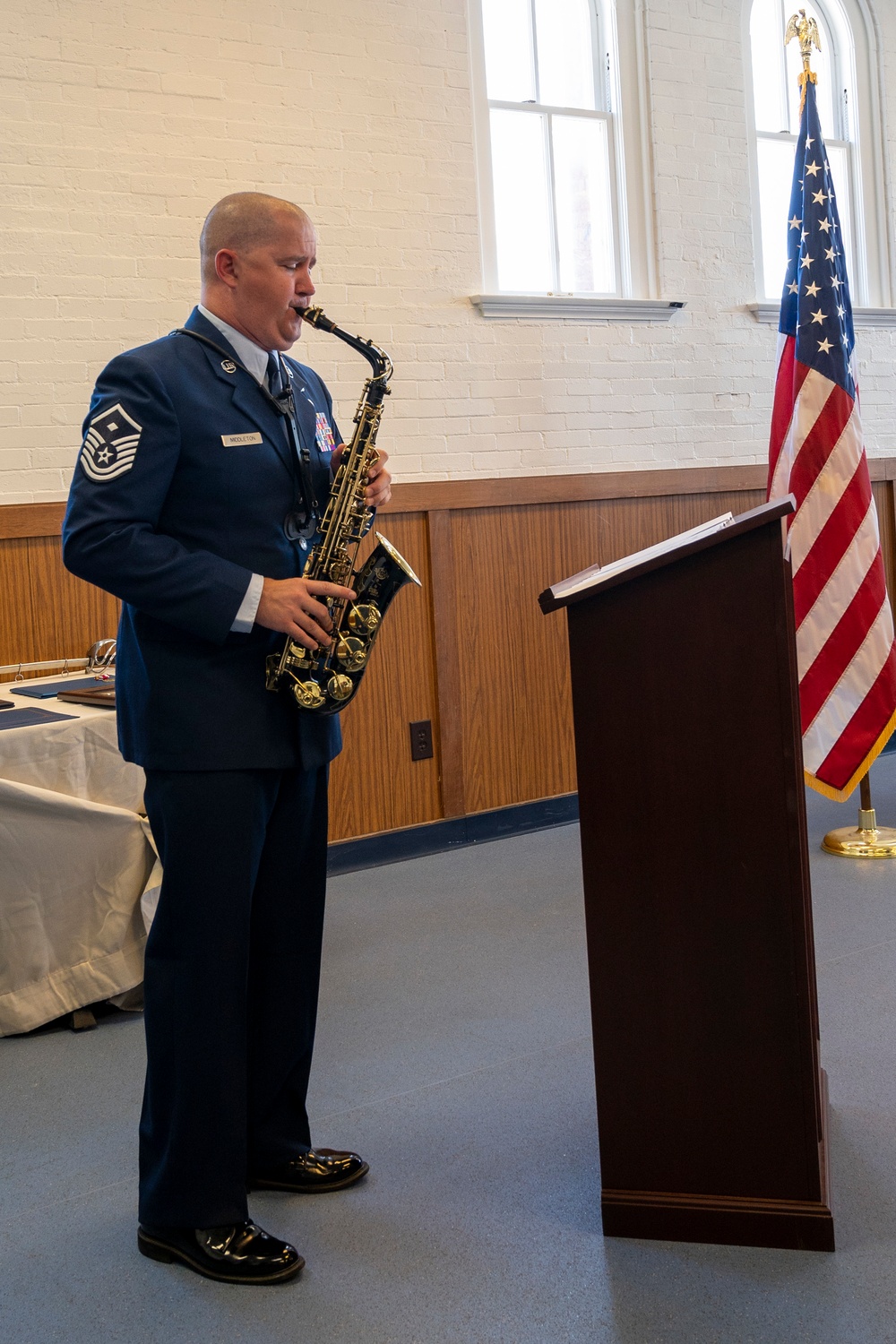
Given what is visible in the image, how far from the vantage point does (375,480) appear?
80.7 inches

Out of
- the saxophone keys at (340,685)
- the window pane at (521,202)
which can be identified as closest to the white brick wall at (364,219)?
the window pane at (521,202)

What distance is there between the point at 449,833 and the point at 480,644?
2.31 feet

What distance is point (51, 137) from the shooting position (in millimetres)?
3621

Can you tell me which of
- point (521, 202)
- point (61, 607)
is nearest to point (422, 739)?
point (61, 607)

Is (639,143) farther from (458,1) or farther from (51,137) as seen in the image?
(51,137)

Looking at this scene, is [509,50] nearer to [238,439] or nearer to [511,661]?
[511,661]

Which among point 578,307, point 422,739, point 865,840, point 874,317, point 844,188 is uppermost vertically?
point 844,188

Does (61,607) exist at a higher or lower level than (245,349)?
lower

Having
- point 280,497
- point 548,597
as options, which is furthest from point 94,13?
point 548,597

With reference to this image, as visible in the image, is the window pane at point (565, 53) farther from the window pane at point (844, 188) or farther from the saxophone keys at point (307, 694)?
the saxophone keys at point (307, 694)

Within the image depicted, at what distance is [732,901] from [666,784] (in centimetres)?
19

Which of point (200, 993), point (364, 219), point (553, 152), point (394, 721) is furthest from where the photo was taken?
point (553, 152)

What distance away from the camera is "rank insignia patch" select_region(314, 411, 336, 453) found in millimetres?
2061

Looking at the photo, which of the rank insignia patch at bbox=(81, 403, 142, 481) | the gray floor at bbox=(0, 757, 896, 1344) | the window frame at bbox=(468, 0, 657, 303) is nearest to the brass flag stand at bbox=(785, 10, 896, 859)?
the gray floor at bbox=(0, 757, 896, 1344)
